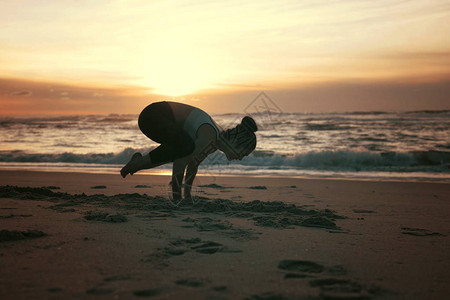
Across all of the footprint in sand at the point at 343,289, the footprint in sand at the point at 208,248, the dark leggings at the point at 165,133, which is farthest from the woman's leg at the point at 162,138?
the footprint in sand at the point at 343,289

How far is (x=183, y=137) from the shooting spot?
14.8 ft

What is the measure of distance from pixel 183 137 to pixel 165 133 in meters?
0.22

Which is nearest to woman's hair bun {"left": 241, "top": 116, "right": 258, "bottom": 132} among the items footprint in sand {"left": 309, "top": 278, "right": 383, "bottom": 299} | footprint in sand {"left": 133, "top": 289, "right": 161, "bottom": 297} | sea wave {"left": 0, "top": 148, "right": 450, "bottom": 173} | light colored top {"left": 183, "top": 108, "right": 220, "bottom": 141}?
light colored top {"left": 183, "top": 108, "right": 220, "bottom": 141}

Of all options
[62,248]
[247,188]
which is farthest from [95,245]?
[247,188]

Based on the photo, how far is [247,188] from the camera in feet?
23.8

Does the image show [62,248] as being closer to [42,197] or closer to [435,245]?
[42,197]

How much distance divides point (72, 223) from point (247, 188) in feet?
13.3

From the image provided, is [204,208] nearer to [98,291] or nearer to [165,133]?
[165,133]

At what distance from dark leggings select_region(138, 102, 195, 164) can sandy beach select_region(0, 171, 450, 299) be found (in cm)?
60

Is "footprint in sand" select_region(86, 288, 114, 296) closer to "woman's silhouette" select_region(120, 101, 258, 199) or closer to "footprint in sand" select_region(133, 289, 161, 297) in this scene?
"footprint in sand" select_region(133, 289, 161, 297)

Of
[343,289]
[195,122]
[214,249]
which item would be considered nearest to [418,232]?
[343,289]

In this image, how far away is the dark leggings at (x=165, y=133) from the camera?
14.8ft

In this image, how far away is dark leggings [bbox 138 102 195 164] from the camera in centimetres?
450

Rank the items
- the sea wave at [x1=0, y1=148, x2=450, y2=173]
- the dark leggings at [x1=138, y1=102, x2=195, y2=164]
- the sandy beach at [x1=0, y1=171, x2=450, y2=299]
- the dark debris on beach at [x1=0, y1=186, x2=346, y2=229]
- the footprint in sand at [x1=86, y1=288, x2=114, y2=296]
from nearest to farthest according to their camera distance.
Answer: the footprint in sand at [x1=86, y1=288, x2=114, y2=296] < the sandy beach at [x1=0, y1=171, x2=450, y2=299] < the dark debris on beach at [x1=0, y1=186, x2=346, y2=229] < the dark leggings at [x1=138, y1=102, x2=195, y2=164] < the sea wave at [x1=0, y1=148, x2=450, y2=173]
